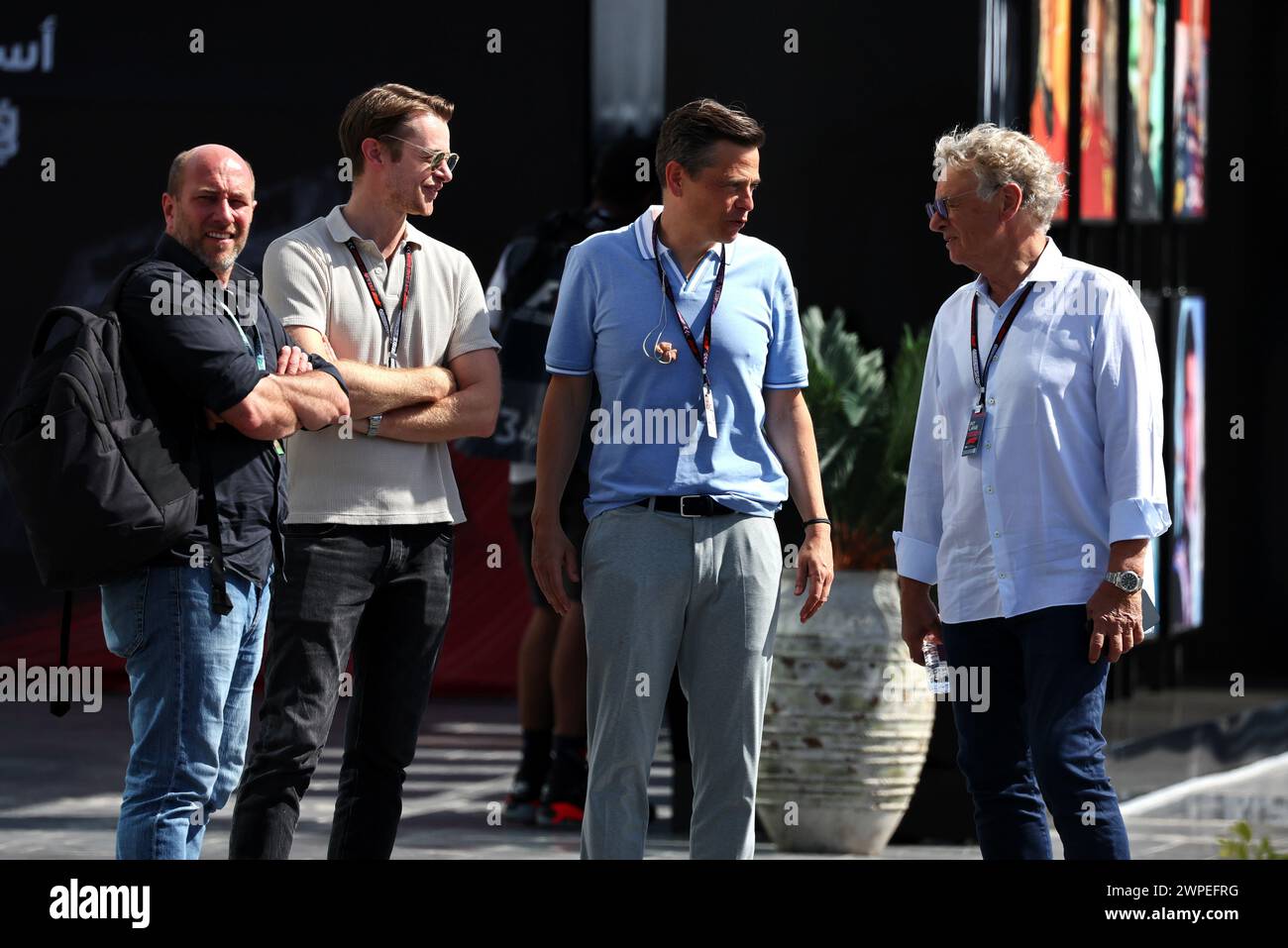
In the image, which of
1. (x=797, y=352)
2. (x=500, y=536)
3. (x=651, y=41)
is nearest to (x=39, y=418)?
(x=797, y=352)

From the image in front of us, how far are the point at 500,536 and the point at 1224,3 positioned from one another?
509cm

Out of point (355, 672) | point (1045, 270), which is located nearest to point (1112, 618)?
point (1045, 270)

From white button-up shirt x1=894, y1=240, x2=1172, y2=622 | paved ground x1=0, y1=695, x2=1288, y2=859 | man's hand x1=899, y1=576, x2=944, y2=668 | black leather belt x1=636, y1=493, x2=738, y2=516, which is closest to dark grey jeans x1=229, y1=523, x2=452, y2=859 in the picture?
black leather belt x1=636, y1=493, x2=738, y2=516

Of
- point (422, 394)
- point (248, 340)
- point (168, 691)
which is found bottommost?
point (168, 691)

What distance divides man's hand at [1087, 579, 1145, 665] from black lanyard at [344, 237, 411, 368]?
1602mm

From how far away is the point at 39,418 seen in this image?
4094 millimetres

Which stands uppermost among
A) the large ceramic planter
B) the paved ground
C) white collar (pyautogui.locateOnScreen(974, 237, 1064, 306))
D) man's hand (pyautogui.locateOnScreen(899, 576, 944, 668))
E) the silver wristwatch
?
white collar (pyautogui.locateOnScreen(974, 237, 1064, 306))

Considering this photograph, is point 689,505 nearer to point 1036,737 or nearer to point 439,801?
point 1036,737

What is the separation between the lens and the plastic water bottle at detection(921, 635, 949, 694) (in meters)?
4.69

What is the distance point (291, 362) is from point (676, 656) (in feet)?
3.35

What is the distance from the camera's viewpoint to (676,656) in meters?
4.62

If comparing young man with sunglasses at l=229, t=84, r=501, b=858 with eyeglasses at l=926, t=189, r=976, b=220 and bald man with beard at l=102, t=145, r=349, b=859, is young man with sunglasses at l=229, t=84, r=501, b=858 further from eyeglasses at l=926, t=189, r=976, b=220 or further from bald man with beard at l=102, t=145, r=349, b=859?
eyeglasses at l=926, t=189, r=976, b=220

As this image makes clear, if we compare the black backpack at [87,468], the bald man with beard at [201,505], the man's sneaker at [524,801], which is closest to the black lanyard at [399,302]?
the bald man with beard at [201,505]
